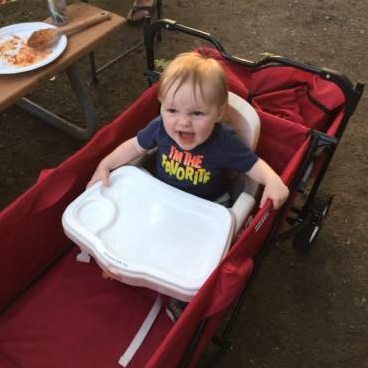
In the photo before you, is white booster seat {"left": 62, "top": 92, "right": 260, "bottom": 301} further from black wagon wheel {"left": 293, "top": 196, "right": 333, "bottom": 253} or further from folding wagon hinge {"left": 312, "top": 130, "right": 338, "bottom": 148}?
black wagon wheel {"left": 293, "top": 196, "right": 333, "bottom": 253}

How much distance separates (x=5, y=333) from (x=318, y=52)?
6.53ft

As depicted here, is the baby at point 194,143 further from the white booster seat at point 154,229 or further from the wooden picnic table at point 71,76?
the wooden picnic table at point 71,76

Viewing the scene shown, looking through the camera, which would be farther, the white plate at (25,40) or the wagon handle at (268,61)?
the white plate at (25,40)

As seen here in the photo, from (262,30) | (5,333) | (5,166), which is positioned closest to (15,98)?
(5,166)

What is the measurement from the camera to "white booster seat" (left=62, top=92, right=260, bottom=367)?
107cm

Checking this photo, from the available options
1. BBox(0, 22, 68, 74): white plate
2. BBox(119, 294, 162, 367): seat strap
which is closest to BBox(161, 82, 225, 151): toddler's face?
BBox(119, 294, 162, 367): seat strap

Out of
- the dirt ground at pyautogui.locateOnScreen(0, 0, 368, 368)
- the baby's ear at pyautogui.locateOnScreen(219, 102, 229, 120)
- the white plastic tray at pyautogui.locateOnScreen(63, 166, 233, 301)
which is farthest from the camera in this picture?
the dirt ground at pyautogui.locateOnScreen(0, 0, 368, 368)

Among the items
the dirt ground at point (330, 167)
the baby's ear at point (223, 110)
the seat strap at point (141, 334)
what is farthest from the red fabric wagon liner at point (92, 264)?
the dirt ground at point (330, 167)

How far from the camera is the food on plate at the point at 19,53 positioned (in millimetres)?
1520

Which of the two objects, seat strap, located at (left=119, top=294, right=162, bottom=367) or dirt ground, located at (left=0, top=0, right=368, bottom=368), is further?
dirt ground, located at (left=0, top=0, right=368, bottom=368)

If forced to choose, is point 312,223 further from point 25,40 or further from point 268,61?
point 25,40

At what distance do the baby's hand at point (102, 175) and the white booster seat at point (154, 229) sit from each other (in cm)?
1

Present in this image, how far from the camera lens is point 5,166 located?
1896 mm

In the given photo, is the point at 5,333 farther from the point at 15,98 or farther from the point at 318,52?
the point at 318,52
